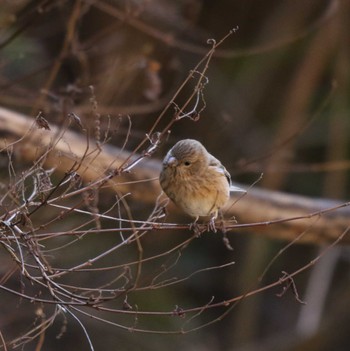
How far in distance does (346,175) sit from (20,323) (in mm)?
4652

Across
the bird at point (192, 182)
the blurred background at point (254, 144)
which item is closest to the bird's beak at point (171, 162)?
the bird at point (192, 182)

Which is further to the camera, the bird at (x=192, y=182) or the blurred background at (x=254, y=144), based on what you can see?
the blurred background at (x=254, y=144)

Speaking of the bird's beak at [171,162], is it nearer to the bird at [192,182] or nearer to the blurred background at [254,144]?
the bird at [192,182]

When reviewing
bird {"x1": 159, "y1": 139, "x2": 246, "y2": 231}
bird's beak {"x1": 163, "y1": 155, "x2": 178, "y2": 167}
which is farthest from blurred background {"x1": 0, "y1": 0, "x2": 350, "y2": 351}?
bird's beak {"x1": 163, "y1": 155, "x2": 178, "y2": 167}

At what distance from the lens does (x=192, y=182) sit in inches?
184

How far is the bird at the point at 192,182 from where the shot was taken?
4625 millimetres

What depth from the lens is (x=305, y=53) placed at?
10.5 meters

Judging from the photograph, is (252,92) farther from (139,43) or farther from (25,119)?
(25,119)

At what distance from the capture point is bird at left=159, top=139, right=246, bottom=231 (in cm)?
462

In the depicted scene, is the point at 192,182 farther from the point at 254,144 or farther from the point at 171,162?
the point at 254,144

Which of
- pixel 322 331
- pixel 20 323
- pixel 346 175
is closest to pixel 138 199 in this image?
pixel 20 323

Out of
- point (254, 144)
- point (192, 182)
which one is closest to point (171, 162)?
point (192, 182)

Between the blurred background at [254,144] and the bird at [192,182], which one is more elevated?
the bird at [192,182]

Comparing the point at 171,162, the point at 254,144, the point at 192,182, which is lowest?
the point at 254,144
